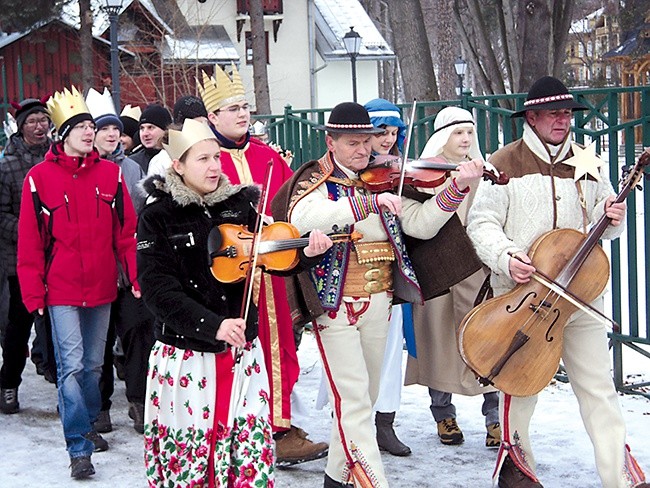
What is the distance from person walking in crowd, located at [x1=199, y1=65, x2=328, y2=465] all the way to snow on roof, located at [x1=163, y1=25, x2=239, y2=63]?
88.1ft

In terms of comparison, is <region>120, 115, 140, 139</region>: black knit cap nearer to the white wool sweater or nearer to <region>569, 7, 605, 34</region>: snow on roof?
the white wool sweater

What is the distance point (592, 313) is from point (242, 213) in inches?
62.5

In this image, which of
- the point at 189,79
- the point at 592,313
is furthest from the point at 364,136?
the point at 189,79

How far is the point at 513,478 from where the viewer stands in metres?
5.57

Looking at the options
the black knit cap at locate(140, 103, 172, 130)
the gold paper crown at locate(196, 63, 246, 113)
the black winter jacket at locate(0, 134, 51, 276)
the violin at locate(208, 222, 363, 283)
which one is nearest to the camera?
the violin at locate(208, 222, 363, 283)

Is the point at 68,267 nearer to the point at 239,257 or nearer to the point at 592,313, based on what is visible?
the point at 239,257

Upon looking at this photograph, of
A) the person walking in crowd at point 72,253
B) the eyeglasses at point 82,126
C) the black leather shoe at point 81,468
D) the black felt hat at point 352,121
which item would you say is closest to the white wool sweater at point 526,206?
the black felt hat at point 352,121

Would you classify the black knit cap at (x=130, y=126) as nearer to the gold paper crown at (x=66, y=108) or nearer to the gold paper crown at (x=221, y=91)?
the gold paper crown at (x=66, y=108)


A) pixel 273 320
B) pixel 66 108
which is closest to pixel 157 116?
pixel 66 108

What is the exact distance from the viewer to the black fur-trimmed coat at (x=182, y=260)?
4594mm

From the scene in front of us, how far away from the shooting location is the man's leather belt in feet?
17.3

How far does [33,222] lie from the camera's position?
20.1 feet

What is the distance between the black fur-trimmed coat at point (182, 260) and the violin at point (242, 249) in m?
0.14

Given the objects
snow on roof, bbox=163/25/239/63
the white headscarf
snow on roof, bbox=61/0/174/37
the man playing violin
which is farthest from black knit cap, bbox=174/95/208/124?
snow on roof, bbox=163/25/239/63
